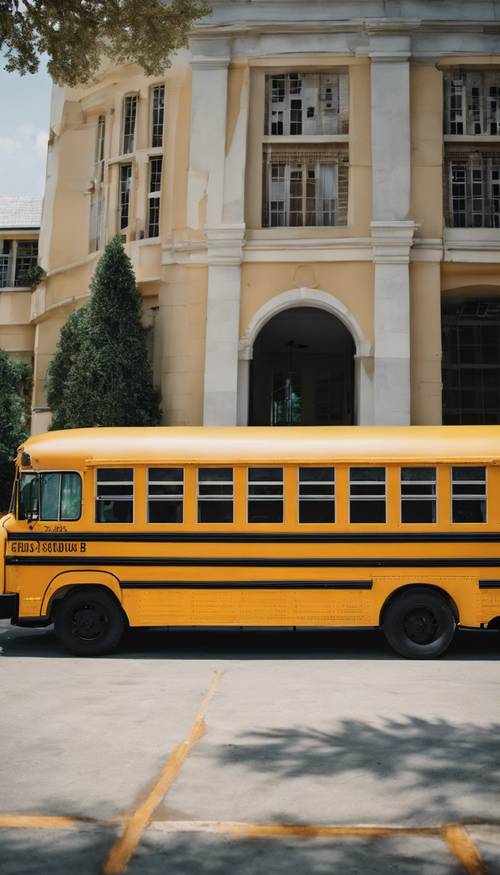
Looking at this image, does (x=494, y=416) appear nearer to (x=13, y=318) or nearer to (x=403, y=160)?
(x=403, y=160)


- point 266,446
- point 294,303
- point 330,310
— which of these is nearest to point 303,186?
point 294,303

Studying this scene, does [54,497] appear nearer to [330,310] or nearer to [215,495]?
[215,495]

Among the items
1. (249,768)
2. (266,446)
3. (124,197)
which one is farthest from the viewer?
(124,197)

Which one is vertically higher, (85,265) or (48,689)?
(85,265)

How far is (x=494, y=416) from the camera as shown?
22.2 meters

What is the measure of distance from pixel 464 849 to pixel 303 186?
1871 centimetres

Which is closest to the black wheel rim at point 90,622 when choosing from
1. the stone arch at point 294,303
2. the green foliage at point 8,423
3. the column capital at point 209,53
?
the stone arch at point 294,303

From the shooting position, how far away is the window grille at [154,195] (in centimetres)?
2206

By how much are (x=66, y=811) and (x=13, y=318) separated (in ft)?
75.6

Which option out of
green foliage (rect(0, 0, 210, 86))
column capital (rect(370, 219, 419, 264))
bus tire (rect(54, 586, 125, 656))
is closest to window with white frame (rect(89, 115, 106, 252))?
column capital (rect(370, 219, 419, 264))

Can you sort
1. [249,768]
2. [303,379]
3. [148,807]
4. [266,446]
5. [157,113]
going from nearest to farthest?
[148,807] → [249,768] → [266,446] → [157,113] → [303,379]

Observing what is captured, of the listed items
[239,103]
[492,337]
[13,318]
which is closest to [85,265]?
[13,318]

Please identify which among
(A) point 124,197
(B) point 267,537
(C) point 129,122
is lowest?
(B) point 267,537

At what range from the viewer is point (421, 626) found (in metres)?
10.7
